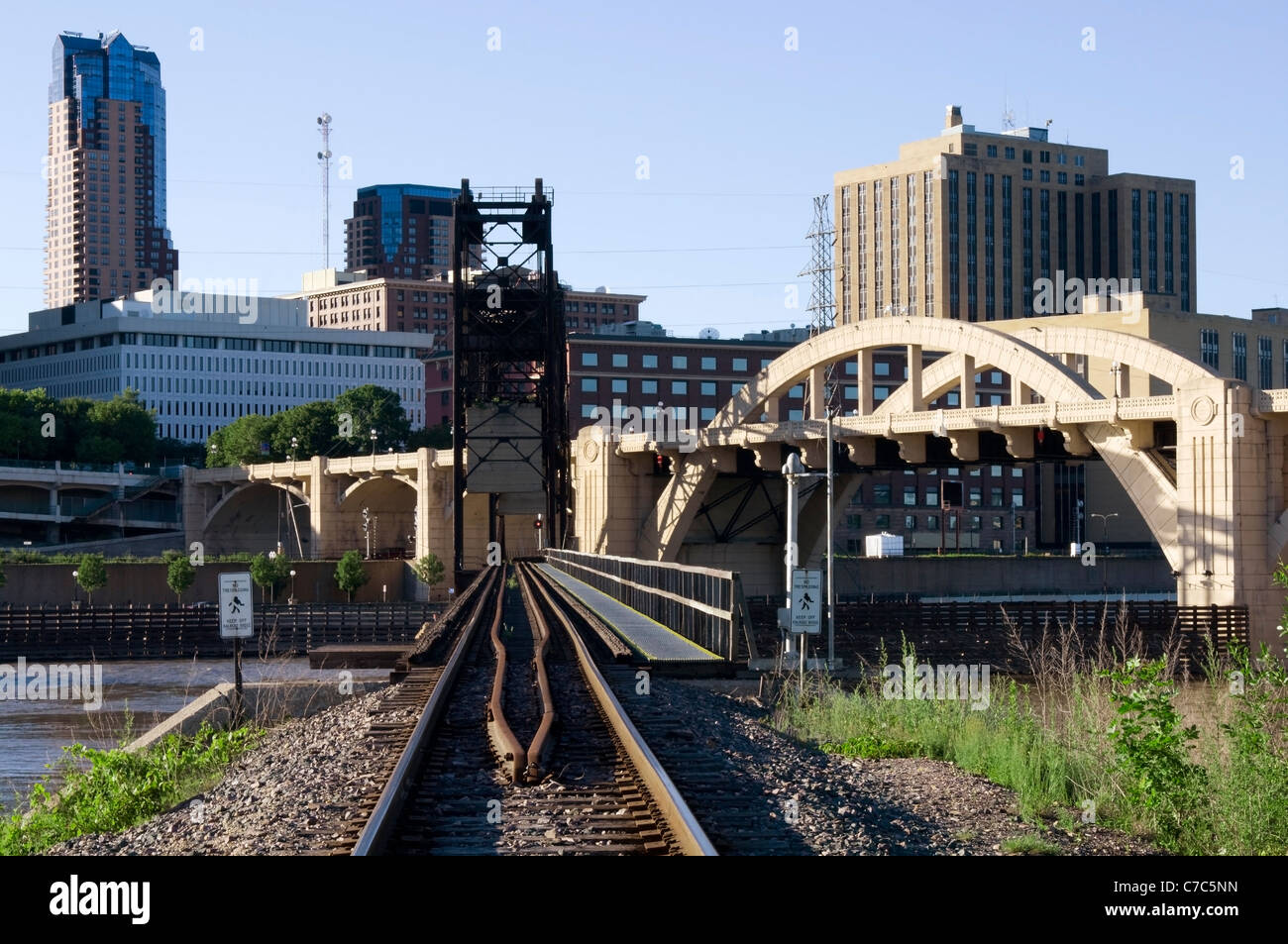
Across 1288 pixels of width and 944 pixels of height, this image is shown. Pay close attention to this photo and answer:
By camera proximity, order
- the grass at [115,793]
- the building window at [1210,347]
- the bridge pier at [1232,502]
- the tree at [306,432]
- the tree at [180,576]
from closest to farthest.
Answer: the grass at [115,793] < the bridge pier at [1232,502] < the tree at [180,576] < the building window at [1210,347] < the tree at [306,432]

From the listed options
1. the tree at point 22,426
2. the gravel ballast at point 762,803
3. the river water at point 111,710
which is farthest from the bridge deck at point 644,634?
the tree at point 22,426

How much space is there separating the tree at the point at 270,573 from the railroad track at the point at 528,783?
67432mm

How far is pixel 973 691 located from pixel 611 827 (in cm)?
1309

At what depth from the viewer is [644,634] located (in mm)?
25125

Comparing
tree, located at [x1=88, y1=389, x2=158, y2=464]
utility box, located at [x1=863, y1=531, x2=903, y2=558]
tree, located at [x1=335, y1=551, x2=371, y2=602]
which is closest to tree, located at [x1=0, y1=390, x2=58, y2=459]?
tree, located at [x1=88, y1=389, x2=158, y2=464]

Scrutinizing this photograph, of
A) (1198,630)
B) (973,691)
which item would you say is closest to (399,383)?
(1198,630)

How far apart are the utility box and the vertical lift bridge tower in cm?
2518

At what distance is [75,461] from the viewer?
135 meters

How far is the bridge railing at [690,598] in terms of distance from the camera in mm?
21781

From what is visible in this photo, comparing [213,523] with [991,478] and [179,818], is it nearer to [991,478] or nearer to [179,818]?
[991,478]

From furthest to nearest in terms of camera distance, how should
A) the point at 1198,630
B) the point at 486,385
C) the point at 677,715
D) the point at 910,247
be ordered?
the point at 910,247 < the point at 486,385 < the point at 1198,630 < the point at 677,715

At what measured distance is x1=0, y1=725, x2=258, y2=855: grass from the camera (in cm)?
1466

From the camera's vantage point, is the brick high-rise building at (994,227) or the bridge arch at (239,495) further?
the brick high-rise building at (994,227)

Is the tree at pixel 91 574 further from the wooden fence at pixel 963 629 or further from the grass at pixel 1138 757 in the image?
the grass at pixel 1138 757
